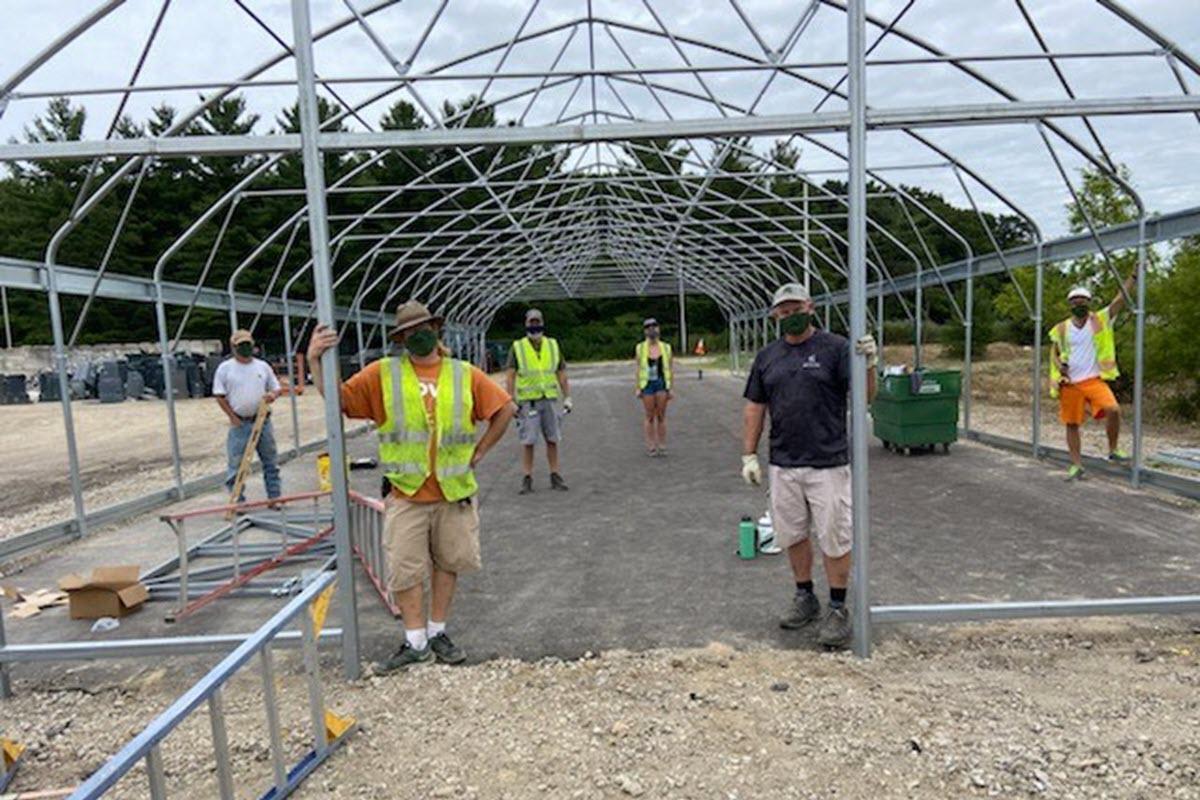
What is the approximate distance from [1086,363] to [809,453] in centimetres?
582

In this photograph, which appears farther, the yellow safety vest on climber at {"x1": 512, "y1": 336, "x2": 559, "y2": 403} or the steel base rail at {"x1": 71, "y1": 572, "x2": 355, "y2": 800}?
the yellow safety vest on climber at {"x1": 512, "y1": 336, "x2": 559, "y2": 403}

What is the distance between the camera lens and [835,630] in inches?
181

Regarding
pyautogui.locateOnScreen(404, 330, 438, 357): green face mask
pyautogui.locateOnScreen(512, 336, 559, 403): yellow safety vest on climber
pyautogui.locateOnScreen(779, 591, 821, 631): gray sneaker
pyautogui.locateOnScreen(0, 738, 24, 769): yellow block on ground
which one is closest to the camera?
pyautogui.locateOnScreen(0, 738, 24, 769): yellow block on ground

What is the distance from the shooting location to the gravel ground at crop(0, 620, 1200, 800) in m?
3.34

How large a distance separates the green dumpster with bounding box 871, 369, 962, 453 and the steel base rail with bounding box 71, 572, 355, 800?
8.67 meters

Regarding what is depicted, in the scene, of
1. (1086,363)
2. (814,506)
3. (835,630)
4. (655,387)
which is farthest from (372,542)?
(1086,363)

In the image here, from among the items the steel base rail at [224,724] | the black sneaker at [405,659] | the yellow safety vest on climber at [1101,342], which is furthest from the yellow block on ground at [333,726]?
the yellow safety vest on climber at [1101,342]

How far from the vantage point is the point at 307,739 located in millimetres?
3826

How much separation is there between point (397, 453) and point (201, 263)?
3935 centimetres

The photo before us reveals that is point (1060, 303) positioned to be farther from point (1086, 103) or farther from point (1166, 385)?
point (1086, 103)

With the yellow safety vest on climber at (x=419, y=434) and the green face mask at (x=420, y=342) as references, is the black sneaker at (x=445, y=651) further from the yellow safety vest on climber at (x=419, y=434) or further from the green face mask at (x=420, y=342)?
the green face mask at (x=420, y=342)

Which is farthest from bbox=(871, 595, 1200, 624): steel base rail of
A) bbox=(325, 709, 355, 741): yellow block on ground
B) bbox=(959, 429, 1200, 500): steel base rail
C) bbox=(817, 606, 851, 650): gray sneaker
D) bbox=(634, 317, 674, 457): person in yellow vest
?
bbox=(634, 317, 674, 457): person in yellow vest

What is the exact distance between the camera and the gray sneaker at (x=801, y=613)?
488 centimetres

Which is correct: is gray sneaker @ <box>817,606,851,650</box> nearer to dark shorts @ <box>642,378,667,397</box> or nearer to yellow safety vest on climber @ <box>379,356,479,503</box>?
yellow safety vest on climber @ <box>379,356,479,503</box>
